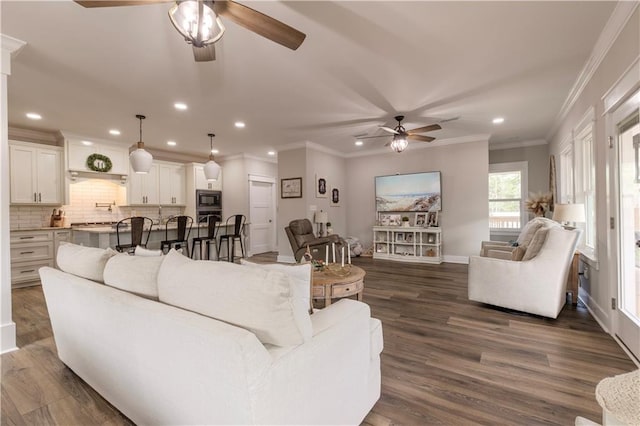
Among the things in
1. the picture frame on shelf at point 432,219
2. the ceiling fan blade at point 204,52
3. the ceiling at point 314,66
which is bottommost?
the picture frame on shelf at point 432,219

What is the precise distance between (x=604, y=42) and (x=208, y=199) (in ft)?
23.8

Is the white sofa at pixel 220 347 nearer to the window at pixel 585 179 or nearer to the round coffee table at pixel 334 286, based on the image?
the round coffee table at pixel 334 286

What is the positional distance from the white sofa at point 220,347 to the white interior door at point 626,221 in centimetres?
238

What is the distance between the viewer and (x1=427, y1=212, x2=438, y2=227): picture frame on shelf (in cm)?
623

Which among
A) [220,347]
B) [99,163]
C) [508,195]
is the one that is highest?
[99,163]

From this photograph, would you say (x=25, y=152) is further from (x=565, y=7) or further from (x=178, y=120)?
(x=565, y=7)

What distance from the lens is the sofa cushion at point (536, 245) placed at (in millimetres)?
3186

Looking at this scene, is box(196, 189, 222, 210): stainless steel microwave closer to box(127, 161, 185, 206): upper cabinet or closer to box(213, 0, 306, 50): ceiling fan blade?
box(127, 161, 185, 206): upper cabinet

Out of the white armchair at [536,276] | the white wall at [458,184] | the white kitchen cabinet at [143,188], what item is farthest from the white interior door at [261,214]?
the white armchair at [536,276]

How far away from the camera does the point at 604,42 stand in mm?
2488

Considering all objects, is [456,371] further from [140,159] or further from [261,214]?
[261,214]

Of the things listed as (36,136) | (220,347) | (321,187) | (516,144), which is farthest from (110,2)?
(516,144)

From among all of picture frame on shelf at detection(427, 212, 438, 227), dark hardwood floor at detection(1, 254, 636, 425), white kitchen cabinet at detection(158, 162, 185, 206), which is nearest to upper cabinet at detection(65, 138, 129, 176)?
white kitchen cabinet at detection(158, 162, 185, 206)

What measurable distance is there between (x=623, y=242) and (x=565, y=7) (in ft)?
6.43
